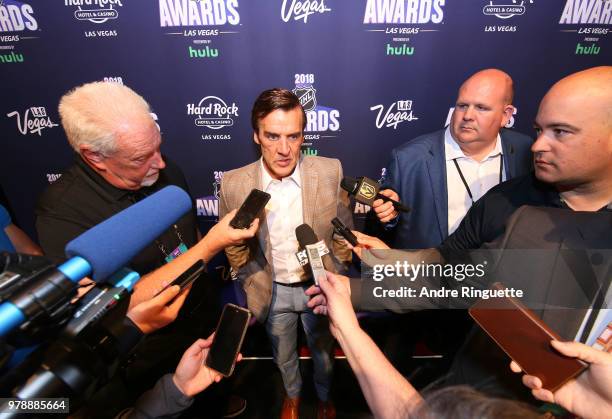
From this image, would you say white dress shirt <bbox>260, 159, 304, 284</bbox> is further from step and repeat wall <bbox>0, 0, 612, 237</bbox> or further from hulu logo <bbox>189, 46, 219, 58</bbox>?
hulu logo <bbox>189, 46, 219, 58</bbox>

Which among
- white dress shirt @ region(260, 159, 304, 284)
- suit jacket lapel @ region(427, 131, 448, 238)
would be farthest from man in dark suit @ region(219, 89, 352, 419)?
suit jacket lapel @ region(427, 131, 448, 238)

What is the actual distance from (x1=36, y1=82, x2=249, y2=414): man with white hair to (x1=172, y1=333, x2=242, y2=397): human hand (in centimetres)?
39

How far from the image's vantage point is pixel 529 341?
100 cm

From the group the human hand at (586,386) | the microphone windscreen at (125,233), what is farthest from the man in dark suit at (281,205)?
the human hand at (586,386)

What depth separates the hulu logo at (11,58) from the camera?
2.56 metres

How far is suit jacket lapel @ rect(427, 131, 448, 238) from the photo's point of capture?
7.02 feet

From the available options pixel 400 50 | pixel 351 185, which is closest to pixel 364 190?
pixel 351 185

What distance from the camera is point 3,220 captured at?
145cm

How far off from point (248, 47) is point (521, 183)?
2.11 metres

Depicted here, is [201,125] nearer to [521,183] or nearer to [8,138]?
[8,138]

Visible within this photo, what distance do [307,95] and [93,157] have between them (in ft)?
5.48

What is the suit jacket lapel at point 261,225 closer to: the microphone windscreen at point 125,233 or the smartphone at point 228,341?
the smartphone at point 228,341

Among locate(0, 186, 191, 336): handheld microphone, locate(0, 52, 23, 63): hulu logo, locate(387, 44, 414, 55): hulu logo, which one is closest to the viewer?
locate(0, 186, 191, 336): handheld microphone

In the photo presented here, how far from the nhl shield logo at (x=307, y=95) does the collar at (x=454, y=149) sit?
42.3 inches
